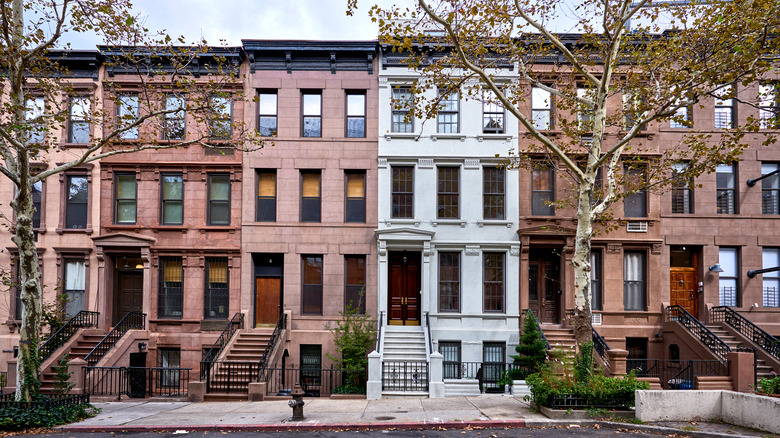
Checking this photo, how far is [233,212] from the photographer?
19734 mm

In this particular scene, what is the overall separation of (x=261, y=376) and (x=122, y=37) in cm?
987

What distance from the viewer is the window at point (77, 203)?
19906mm

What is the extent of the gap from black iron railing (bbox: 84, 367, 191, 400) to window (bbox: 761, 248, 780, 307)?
20.1 metres

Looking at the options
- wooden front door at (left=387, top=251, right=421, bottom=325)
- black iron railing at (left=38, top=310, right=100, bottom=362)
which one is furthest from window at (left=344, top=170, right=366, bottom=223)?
black iron railing at (left=38, top=310, right=100, bottom=362)

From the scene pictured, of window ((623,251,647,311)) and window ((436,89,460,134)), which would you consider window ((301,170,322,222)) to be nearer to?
window ((436,89,460,134))

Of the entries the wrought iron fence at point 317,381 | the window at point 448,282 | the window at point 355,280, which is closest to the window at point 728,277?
the window at point 448,282

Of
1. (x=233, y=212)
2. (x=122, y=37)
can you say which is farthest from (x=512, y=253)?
(x=122, y=37)

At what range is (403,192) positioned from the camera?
65.1 ft

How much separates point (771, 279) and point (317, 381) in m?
16.9

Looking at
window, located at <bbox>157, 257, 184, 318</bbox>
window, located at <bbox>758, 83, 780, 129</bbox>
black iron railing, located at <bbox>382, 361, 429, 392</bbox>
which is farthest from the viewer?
window, located at <bbox>157, 257, 184, 318</bbox>

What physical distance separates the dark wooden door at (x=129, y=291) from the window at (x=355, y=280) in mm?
7602

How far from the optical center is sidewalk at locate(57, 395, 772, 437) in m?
11.7

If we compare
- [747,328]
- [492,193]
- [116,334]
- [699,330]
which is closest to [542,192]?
[492,193]

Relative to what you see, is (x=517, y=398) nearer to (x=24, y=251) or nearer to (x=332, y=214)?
(x=332, y=214)
